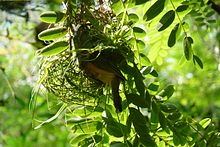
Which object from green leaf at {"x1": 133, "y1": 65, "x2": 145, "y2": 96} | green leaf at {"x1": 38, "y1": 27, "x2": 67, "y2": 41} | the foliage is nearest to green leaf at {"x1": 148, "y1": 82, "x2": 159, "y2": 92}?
the foliage

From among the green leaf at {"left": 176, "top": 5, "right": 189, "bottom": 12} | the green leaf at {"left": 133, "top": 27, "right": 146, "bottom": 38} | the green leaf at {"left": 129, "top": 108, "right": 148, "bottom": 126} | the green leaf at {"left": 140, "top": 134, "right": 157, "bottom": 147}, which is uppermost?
the green leaf at {"left": 176, "top": 5, "right": 189, "bottom": 12}

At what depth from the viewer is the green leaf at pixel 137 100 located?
0.98 meters

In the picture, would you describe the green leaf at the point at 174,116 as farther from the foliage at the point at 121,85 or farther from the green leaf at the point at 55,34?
the green leaf at the point at 55,34

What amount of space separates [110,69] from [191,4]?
280 mm

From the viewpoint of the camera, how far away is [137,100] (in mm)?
981

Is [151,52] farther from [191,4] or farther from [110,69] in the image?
[110,69]

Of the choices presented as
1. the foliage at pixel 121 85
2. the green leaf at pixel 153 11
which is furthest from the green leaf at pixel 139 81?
the green leaf at pixel 153 11

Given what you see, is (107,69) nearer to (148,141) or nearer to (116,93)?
(116,93)

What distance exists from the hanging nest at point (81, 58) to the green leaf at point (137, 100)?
0.05 m

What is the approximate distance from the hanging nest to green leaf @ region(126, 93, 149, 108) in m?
0.05

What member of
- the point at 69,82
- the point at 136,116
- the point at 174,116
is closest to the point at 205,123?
the point at 174,116

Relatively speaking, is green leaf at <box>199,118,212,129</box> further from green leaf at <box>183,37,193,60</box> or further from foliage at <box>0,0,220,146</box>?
green leaf at <box>183,37,193,60</box>

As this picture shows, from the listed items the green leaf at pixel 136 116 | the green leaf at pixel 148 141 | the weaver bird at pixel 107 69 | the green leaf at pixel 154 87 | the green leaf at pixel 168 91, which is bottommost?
the green leaf at pixel 148 141

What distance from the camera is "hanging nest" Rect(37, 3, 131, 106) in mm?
942
